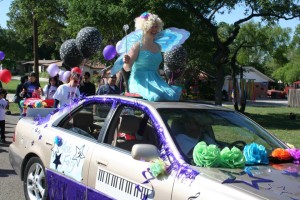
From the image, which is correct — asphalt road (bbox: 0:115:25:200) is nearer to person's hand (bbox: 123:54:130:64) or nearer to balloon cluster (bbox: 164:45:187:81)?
person's hand (bbox: 123:54:130:64)

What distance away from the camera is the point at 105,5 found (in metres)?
17.3

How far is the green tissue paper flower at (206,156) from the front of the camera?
10.6 feet

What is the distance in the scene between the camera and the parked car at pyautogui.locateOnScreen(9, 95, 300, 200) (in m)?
3.10

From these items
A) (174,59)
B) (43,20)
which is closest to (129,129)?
(174,59)

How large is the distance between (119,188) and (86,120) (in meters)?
1.37

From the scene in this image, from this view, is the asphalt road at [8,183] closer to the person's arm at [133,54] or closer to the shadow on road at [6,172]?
the shadow on road at [6,172]

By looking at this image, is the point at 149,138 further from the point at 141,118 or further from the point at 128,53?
the point at 128,53

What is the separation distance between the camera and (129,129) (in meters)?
4.34

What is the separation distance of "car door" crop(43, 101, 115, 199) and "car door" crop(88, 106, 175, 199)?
5.8 inches

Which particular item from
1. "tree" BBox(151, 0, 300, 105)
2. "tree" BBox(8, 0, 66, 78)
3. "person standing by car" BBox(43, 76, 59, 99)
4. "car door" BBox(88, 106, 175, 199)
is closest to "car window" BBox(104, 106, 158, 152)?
"car door" BBox(88, 106, 175, 199)

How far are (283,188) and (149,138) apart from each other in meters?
1.58

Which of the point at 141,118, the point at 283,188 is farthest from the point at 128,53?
the point at 283,188

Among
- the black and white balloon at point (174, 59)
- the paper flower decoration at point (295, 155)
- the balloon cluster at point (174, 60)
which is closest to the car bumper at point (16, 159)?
the paper flower decoration at point (295, 155)

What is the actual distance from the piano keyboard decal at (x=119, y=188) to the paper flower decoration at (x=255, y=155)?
2.88ft
